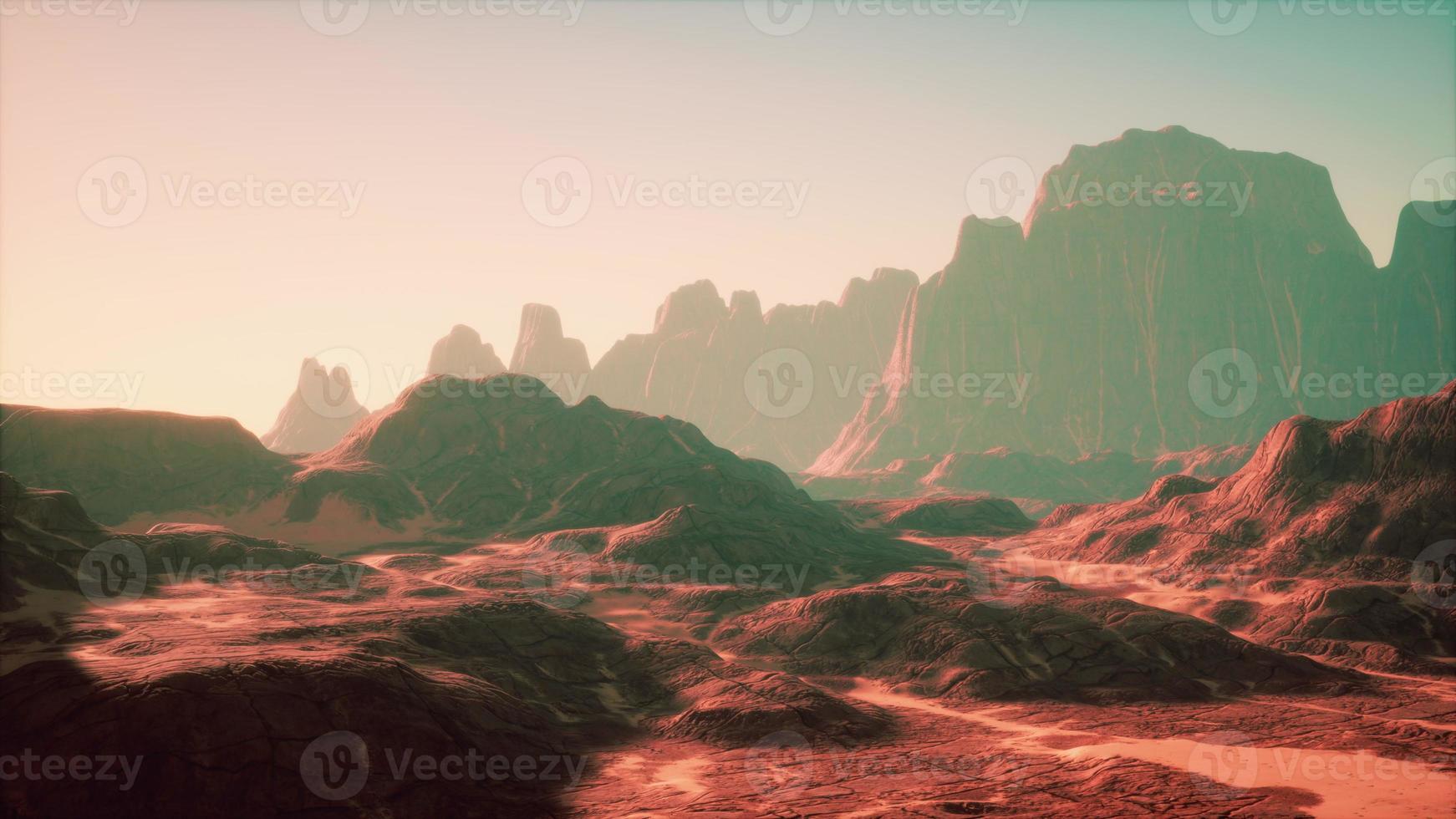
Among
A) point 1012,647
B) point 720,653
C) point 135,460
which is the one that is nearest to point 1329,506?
point 1012,647

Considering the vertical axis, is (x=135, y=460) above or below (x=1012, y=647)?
above

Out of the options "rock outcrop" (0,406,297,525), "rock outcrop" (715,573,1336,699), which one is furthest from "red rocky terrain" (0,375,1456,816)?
"rock outcrop" (0,406,297,525)

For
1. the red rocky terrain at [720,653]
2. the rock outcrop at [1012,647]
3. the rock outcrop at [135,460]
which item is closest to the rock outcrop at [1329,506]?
the red rocky terrain at [720,653]

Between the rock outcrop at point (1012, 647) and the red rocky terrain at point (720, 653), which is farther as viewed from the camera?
the rock outcrop at point (1012, 647)

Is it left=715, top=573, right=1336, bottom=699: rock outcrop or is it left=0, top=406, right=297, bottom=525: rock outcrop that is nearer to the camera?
left=715, top=573, right=1336, bottom=699: rock outcrop

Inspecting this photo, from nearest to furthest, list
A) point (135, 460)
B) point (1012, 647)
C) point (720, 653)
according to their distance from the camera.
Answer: point (1012, 647)
point (720, 653)
point (135, 460)

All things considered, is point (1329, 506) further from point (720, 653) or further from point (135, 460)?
point (135, 460)

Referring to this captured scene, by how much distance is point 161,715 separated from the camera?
35.6 metres

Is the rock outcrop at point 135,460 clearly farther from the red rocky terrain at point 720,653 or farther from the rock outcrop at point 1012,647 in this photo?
the rock outcrop at point 1012,647

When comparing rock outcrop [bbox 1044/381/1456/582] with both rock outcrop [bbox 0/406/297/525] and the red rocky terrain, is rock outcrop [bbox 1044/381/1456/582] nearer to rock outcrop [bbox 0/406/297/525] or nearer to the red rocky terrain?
the red rocky terrain

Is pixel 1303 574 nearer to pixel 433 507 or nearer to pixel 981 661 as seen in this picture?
pixel 981 661

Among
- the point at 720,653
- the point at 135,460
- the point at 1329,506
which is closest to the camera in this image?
the point at 720,653

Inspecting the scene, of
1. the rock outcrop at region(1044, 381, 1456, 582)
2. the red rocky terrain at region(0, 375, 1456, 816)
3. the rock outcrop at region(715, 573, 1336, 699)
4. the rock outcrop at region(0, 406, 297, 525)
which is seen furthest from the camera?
the rock outcrop at region(0, 406, 297, 525)

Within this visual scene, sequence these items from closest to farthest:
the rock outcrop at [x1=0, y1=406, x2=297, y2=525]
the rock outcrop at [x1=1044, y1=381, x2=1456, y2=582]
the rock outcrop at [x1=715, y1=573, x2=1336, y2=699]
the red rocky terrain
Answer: the red rocky terrain → the rock outcrop at [x1=715, y1=573, x2=1336, y2=699] → the rock outcrop at [x1=1044, y1=381, x2=1456, y2=582] → the rock outcrop at [x1=0, y1=406, x2=297, y2=525]
